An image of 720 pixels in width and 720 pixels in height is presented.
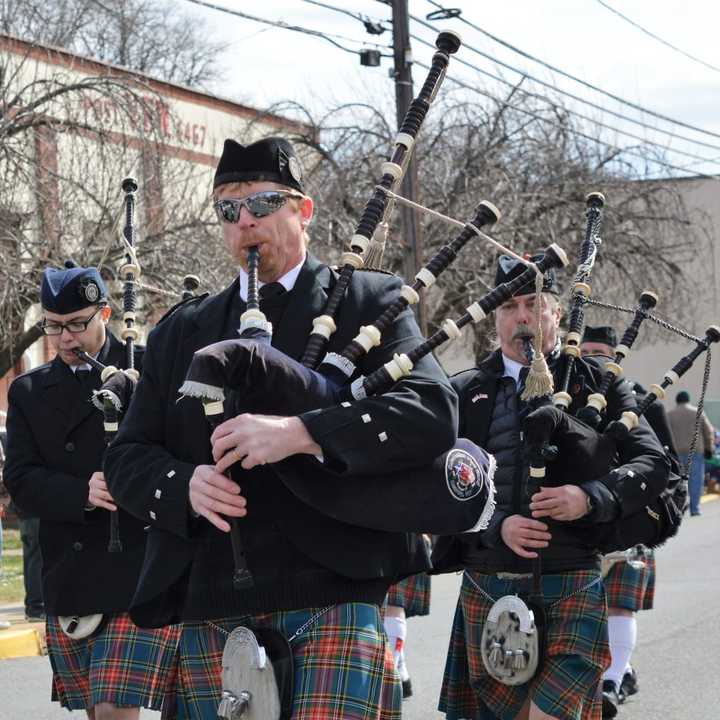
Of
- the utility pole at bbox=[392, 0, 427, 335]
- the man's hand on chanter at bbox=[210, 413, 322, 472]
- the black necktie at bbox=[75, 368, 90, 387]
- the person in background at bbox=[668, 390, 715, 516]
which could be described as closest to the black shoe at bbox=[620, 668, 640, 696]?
the black necktie at bbox=[75, 368, 90, 387]

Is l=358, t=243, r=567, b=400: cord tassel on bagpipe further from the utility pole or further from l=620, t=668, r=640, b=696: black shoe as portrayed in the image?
the utility pole

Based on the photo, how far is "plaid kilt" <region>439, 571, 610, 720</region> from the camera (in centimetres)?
497

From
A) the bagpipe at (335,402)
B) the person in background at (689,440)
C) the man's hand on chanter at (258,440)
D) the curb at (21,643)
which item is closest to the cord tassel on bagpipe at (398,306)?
the bagpipe at (335,402)

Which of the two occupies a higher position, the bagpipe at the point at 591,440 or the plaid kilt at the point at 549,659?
the bagpipe at the point at 591,440

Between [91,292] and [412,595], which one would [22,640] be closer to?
[412,595]

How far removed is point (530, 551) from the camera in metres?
5.02

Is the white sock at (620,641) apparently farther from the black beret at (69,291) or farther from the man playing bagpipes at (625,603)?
the black beret at (69,291)

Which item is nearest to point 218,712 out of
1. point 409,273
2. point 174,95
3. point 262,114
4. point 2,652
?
point 2,652

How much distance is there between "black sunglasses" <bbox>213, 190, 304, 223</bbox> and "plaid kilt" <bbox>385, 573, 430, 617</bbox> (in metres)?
4.05

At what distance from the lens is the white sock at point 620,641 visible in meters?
7.29

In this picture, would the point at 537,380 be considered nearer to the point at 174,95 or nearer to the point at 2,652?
the point at 2,652

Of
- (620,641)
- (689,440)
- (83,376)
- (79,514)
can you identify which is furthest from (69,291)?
Answer: (689,440)

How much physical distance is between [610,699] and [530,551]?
238cm

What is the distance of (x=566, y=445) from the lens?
5.13 meters
